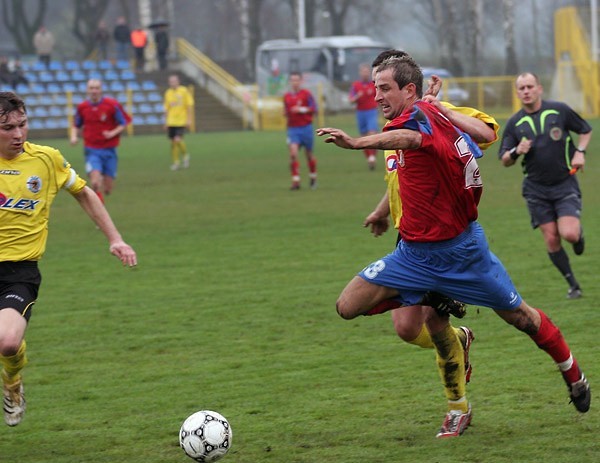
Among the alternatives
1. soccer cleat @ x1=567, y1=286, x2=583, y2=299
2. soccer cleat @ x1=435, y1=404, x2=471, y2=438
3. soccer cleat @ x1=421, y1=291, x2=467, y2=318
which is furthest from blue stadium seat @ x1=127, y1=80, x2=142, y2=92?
soccer cleat @ x1=435, y1=404, x2=471, y2=438

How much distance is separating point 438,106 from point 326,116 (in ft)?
120

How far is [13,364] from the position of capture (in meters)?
5.96

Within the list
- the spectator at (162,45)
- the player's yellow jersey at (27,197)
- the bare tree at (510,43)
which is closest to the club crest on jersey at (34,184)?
the player's yellow jersey at (27,197)

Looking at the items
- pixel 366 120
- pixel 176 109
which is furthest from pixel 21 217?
pixel 176 109

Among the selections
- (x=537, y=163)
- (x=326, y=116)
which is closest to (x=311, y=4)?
(x=326, y=116)

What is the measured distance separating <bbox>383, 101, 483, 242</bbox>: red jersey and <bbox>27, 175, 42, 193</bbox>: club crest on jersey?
76.0 inches

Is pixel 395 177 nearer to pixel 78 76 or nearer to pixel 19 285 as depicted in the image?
pixel 19 285

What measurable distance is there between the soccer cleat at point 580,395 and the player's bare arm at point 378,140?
5.15 feet

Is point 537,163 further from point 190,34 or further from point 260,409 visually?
point 190,34

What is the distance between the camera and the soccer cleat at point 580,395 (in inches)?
231

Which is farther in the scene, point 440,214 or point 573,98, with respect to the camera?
point 573,98

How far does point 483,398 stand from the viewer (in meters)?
6.60

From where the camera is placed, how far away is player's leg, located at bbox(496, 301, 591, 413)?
18.9ft

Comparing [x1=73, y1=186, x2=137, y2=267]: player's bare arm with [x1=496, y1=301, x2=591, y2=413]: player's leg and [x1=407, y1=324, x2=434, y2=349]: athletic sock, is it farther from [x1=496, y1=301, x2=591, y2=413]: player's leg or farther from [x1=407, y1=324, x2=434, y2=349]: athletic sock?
[x1=496, y1=301, x2=591, y2=413]: player's leg
